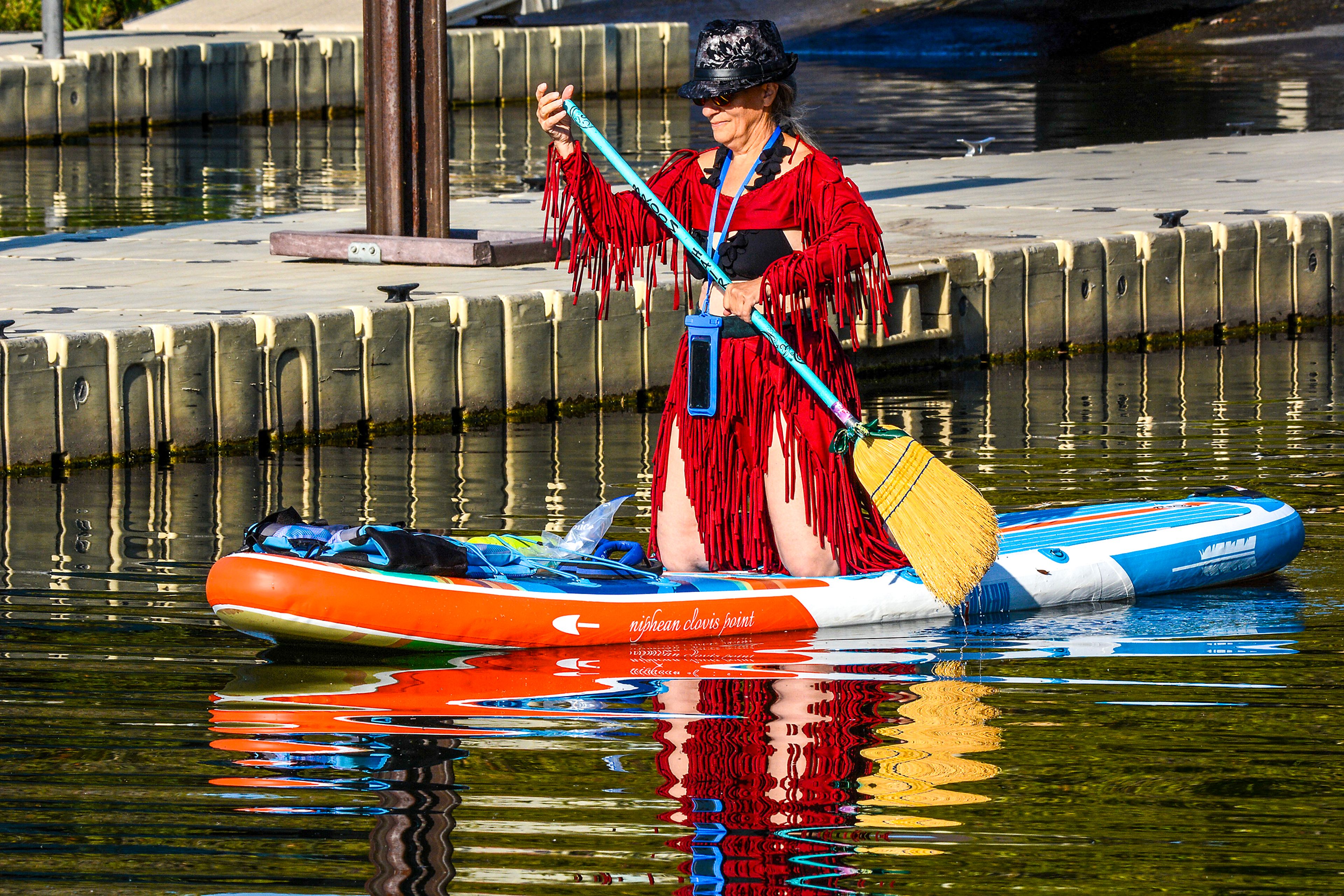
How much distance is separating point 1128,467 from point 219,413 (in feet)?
12.5

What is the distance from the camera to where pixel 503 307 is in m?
11.1

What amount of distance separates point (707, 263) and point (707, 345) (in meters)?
0.28

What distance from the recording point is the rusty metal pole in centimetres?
1275

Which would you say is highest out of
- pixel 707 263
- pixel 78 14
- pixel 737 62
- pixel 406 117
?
pixel 78 14

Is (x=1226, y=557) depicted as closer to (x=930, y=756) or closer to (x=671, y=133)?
(x=930, y=756)

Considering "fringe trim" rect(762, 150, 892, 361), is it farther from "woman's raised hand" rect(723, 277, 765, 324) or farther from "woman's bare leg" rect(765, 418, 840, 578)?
"woman's bare leg" rect(765, 418, 840, 578)

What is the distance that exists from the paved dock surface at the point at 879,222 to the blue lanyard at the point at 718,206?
12.5 ft

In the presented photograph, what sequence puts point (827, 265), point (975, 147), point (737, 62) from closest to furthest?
point (827, 265), point (737, 62), point (975, 147)

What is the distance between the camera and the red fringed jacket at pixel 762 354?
6918 mm

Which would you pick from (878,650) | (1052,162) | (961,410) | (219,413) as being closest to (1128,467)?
(961,410)

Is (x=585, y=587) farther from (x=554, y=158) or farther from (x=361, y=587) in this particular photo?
(x=554, y=158)

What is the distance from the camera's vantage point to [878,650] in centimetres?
705

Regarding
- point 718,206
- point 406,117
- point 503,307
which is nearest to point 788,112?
point 718,206

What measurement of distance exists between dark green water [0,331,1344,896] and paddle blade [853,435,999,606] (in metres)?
0.23
